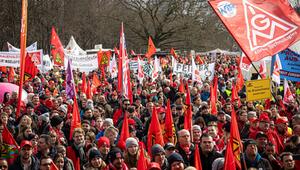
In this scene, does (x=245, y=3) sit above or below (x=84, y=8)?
below

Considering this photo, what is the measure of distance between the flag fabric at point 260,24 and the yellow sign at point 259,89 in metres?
1.25

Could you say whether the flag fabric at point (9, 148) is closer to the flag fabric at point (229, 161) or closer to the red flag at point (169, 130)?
the red flag at point (169, 130)

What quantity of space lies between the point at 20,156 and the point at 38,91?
921cm

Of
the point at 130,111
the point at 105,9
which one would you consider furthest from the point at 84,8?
the point at 130,111

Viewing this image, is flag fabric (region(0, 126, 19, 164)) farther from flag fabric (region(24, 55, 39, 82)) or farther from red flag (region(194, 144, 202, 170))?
flag fabric (region(24, 55, 39, 82))

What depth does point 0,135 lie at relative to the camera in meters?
8.03

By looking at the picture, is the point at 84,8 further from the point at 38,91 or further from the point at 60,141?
the point at 60,141

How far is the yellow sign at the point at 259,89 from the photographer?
9.01m

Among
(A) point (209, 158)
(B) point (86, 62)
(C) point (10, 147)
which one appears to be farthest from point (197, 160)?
(B) point (86, 62)

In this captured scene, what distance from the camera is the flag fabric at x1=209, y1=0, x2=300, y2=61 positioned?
25.5 feet

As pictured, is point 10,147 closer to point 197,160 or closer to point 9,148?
point 9,148

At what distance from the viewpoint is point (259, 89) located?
29.7ft

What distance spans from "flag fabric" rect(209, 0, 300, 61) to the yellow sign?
125cm

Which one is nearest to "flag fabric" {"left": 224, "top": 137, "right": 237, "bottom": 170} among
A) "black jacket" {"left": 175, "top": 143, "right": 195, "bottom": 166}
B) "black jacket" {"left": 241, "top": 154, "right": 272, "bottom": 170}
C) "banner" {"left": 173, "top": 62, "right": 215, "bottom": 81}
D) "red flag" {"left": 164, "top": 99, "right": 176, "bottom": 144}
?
"black jacket" {"left": 241, "top": 154, "right": 272, "bottom": 170}
